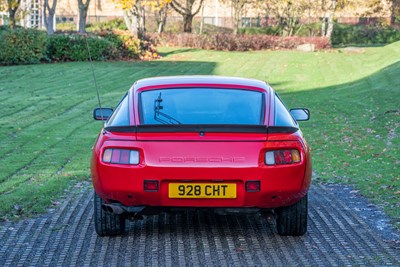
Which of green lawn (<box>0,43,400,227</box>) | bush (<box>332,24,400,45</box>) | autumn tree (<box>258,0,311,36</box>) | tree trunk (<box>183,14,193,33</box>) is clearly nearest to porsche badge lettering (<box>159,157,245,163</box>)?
green lawn (<box>0,43,400,227</box>)

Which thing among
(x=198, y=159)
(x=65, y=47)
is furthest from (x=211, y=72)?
(x=198, y=159)

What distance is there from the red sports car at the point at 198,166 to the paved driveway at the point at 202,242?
0.29 m

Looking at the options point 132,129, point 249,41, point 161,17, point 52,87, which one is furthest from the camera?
point 161,17

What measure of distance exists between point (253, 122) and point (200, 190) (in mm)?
A: 849

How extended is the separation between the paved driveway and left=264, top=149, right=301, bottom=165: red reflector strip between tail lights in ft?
2.20

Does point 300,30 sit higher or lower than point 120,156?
lower

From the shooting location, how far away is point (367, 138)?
15039mm

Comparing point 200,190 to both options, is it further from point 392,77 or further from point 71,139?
point 392,77

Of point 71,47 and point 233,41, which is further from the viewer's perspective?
point 233,41

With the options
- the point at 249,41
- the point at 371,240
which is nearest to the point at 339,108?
the point at 371,240

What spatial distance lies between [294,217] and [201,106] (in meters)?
1.23

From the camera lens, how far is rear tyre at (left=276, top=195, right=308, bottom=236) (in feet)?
23.4

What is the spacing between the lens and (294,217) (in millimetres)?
7141

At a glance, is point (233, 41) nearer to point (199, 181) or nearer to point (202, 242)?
point (202, 242)
